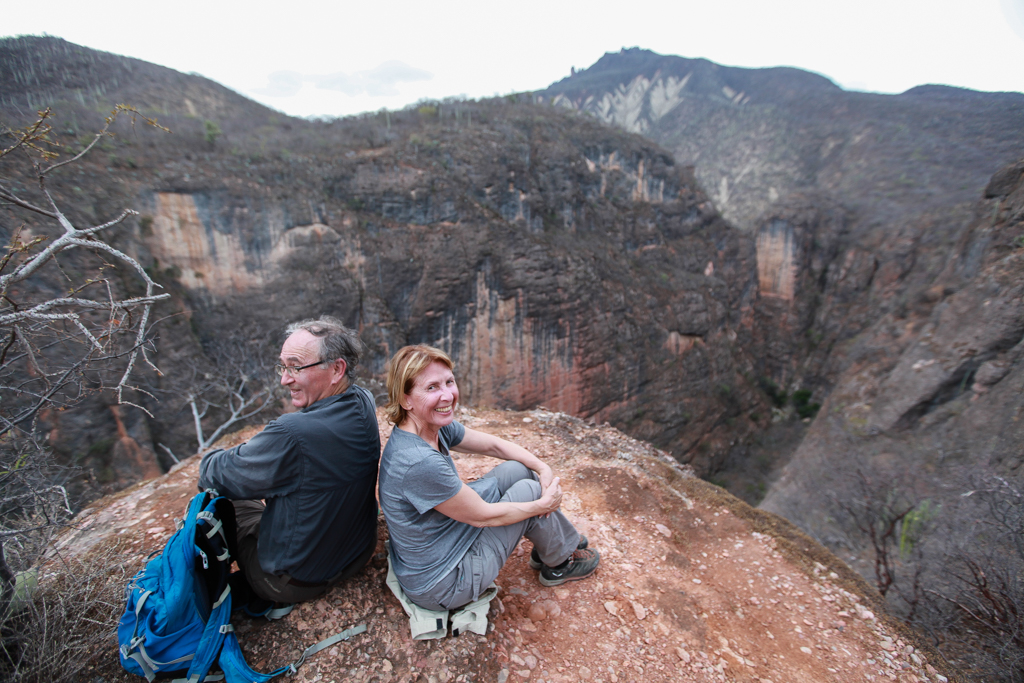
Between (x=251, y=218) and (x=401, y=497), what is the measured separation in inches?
706

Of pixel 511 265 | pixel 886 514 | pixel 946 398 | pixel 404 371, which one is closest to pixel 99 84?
pixel 511 265

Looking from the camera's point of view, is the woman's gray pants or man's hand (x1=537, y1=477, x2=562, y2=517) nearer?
the woman's gray pants

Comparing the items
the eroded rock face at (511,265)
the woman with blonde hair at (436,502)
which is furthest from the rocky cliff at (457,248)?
the woman with blonde hair at (436,502)

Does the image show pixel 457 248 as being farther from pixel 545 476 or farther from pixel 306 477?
pixel 306 477

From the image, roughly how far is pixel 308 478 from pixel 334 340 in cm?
66

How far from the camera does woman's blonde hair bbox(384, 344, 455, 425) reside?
200cm

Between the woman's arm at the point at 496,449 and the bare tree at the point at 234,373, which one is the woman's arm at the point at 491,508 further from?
the bare tree at the point at 234,373

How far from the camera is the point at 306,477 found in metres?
1.97

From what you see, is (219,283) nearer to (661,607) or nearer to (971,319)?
(661,607)

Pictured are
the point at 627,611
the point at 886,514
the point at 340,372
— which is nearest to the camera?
the point at 340,372

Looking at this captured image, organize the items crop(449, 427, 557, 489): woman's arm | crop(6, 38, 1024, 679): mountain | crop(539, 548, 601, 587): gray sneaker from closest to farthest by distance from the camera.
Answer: crop(449, 427, 557, 489): woman's arm, crop(539, 548, 601, 587): gray sneaker, crop(6, 38, 1024, 679): mountain

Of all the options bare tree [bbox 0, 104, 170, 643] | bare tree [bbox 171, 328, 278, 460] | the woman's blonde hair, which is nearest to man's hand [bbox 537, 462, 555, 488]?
the woman's blonde hair

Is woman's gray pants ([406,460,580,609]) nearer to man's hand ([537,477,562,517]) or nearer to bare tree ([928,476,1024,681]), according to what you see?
man's hand ([537,477,562,517])

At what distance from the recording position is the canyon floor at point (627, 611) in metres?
2.21
